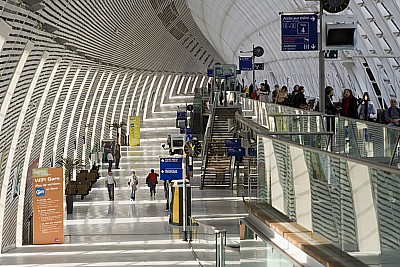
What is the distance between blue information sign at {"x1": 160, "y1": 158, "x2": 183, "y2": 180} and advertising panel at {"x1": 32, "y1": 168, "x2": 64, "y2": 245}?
12.5 ft

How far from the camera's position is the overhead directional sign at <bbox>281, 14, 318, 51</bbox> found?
20859 millimetres

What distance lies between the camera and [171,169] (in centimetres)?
3042

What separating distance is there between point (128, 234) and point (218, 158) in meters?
10.2

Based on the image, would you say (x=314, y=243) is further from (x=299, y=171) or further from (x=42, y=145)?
(x=42, y=145)

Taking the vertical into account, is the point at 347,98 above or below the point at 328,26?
below

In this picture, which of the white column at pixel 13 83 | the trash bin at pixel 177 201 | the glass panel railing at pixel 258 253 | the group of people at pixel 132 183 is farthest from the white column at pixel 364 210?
the group of people at pixel 132 183

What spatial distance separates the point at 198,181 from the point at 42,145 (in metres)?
8.43

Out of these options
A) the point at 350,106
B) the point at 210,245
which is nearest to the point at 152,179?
the point at 210,245

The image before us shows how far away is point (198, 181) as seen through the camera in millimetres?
42156

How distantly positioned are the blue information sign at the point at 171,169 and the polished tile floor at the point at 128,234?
1.54 meters

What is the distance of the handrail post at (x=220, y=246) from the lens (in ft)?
49.6

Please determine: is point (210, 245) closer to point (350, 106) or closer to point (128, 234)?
point (350, 106)

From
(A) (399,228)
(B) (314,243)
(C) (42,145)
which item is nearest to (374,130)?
(B) (314,243)

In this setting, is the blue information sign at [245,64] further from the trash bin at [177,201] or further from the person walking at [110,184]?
the trash bin at [177,201]
